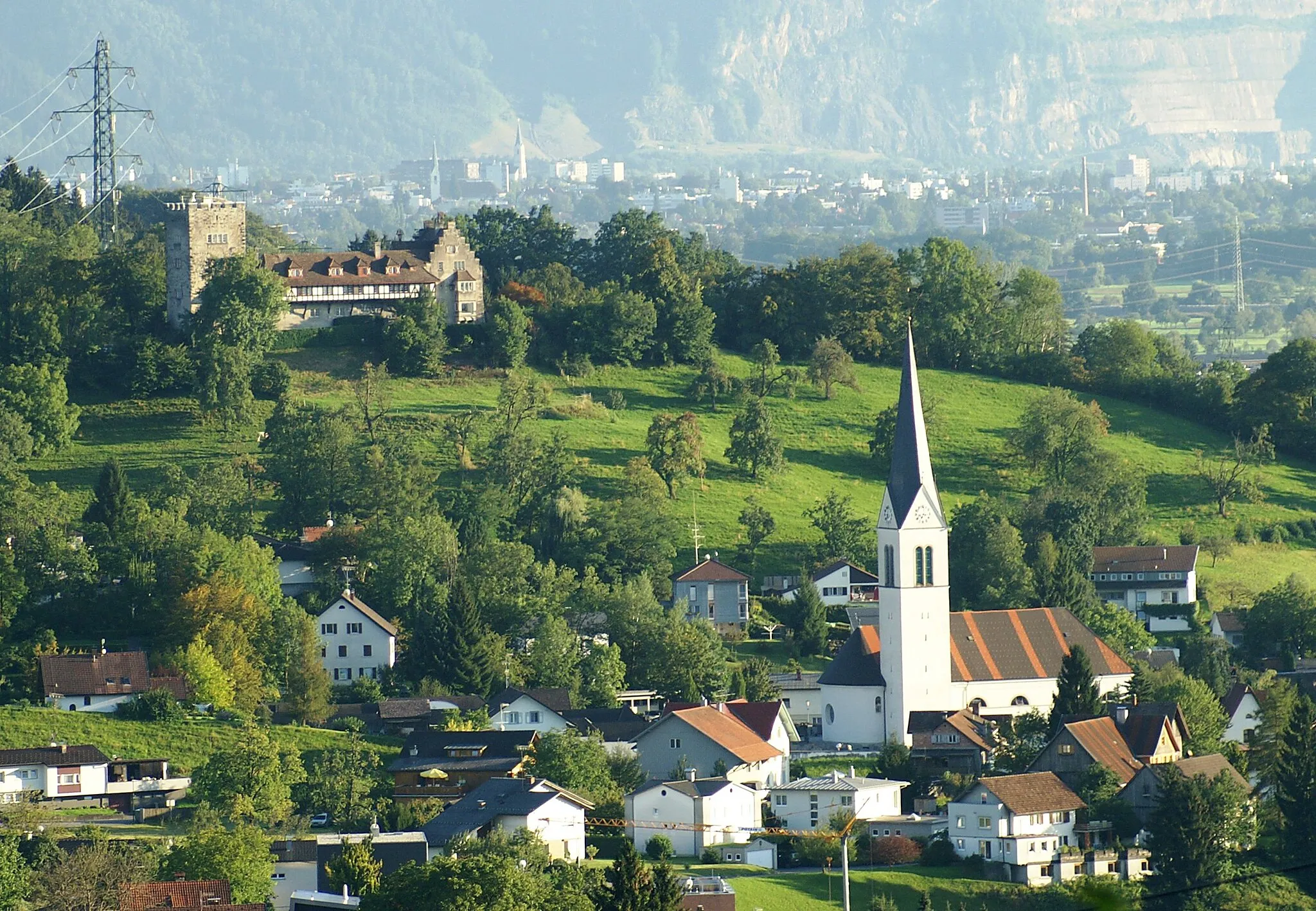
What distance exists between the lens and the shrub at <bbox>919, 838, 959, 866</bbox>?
58.2m

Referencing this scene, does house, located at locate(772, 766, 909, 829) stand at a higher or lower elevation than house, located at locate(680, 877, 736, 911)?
higher

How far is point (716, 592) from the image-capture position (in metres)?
79.4

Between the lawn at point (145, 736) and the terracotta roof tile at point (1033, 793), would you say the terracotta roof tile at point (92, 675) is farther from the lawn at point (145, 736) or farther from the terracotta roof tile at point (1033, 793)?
the terracotta roof tile at point (1033, 793)

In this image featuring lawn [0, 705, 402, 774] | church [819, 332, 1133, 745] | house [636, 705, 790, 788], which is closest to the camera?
house [636, 705, 790, 788]

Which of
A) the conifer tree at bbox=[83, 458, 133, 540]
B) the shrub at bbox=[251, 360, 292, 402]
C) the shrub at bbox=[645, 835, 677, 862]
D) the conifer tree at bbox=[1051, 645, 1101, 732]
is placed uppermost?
the shrub at bbox=[251, 360, 292, 402]

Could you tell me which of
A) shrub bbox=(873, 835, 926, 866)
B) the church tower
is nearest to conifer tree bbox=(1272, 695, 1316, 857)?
shrub bbox=(873, 835, 926, 866)

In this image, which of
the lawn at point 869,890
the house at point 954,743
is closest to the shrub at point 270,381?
the house at point 954,743

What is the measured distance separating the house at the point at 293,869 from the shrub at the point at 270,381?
38778 millimetres

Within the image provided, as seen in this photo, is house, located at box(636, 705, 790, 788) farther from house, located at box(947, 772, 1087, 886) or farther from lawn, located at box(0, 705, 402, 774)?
lawn, located at box(0, 705, 402, 774)

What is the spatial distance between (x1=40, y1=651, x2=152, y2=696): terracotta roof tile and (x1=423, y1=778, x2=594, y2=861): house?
12329 mm

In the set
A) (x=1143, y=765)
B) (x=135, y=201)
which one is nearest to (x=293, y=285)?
(x=1143, y=765)

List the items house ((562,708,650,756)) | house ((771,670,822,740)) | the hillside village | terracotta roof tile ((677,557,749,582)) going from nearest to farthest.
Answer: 1. the hillside village
2. house ((562,708,650,756))
3. house ((771,670,822,740))
4. terracotta roof tile ((677,557,749,582))

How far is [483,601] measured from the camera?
74500 millimetres

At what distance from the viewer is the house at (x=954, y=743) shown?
219 ft
